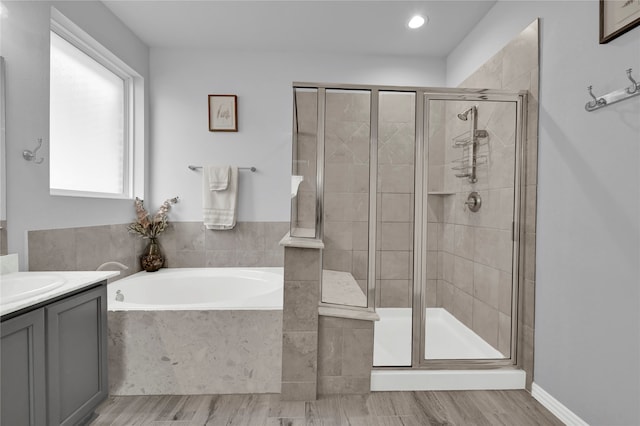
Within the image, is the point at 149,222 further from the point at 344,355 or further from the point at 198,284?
the point at 344,355

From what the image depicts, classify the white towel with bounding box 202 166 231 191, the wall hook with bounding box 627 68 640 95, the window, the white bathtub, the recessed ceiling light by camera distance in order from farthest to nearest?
the white towel with bounding box 202 166 231 191 < the white bathtub < the recessed ceiling light < the window < the wall hook with bounding box 627 68 640 95

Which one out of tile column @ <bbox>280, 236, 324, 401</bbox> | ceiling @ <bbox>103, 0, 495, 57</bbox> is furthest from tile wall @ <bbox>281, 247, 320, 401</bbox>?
ceiling @ <bbox>103, 0, 495, 57</bbox>

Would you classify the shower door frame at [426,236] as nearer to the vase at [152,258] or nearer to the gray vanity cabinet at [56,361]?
the gray vanity cabinet at [56,361]

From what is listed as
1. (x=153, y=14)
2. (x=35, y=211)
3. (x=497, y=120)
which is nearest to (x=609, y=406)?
(x=497, y=120)

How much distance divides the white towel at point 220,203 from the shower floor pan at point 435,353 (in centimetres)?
166

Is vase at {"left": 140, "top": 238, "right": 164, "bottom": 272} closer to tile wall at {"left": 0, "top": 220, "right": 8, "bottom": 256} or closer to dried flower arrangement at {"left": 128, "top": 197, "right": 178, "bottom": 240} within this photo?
dried flower arrangement at {"left": 128, "top": 197, "right": 178, "bottom": 240}

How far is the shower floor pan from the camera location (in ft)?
6.28

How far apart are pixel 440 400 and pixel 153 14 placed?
335cm

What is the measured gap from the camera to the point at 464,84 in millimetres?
2701

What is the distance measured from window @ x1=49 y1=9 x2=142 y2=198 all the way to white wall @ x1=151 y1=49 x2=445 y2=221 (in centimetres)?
25

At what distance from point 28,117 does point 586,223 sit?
2954mm

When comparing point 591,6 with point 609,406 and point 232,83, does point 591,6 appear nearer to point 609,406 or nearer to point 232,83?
point 609,406

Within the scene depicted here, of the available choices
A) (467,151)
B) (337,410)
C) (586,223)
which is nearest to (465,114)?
(467,151)

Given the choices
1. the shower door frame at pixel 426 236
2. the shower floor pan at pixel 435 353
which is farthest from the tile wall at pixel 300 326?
the shower door frame at pixel 426 236
